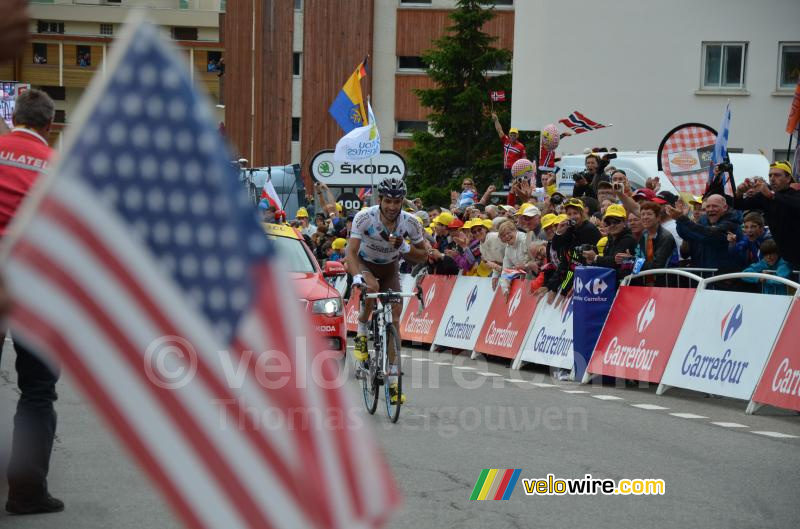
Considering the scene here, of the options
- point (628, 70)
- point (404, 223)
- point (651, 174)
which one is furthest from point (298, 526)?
point (628, 70)

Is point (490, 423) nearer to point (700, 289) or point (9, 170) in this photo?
point (700, 289)

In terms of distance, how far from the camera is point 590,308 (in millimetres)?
16109

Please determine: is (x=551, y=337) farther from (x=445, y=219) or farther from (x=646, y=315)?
(x=445, y=219)

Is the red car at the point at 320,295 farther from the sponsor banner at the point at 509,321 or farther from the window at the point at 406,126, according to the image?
the window at the point at 406,126

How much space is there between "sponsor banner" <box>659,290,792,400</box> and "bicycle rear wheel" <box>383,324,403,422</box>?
3.49 metres

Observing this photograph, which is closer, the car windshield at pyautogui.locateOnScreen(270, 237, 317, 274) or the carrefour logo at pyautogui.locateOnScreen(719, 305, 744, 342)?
the carrefour logo at pyautogui.locateOnScreen(719, 305, 744, 342)

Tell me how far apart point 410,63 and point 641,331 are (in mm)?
49425

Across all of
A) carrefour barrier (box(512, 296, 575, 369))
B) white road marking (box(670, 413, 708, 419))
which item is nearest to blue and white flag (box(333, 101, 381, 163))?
carrefour barrier (box(512, 296, 575, 369))

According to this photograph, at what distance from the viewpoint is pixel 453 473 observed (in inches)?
345

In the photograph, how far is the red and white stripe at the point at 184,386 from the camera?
216 centimetres

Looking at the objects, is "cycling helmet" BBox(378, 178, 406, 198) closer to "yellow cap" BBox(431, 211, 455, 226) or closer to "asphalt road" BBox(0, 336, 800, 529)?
"asphalt road" BBox(0, 336, 800, 529)

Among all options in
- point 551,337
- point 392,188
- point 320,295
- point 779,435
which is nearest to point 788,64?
point 551,337

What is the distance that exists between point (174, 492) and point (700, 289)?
41.6 feet

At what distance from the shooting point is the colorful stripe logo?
8038 millimetres
